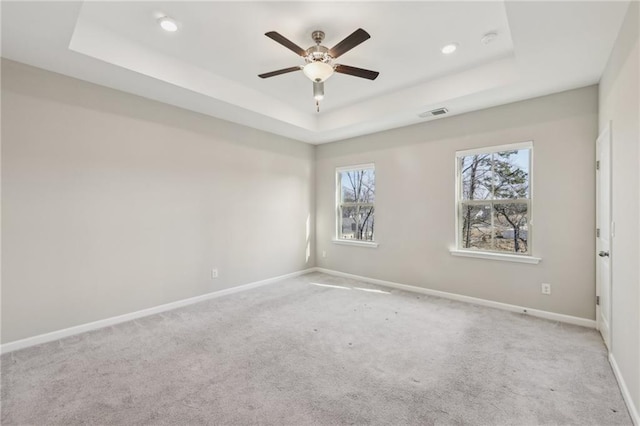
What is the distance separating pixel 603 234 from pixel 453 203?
5.38 ft

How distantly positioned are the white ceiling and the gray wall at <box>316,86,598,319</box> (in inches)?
12.2

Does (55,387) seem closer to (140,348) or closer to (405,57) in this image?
(140,348)

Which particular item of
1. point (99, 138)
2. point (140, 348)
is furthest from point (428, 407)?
point (99, 138)

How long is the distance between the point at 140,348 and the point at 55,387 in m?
0.65

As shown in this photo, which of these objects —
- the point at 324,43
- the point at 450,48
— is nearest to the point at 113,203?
the point at 324,43

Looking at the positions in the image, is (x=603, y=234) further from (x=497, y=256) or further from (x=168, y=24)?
(x=168, y=24)

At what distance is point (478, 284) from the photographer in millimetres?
3984

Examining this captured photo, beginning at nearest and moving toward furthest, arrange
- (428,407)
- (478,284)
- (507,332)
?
(428,407), (507,332), (478,284)

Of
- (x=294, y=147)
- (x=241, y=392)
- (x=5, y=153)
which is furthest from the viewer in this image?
(x=294, y=147)

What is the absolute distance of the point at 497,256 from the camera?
12.5 ft

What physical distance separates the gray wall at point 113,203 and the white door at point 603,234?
4.28 metres

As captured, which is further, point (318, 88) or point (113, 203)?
point (113, 203)

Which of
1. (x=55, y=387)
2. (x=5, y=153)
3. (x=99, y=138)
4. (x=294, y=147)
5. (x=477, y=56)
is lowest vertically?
(x=55, y=387)

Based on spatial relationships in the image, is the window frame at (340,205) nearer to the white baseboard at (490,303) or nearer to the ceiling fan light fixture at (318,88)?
the white baseboard at (490,303)
